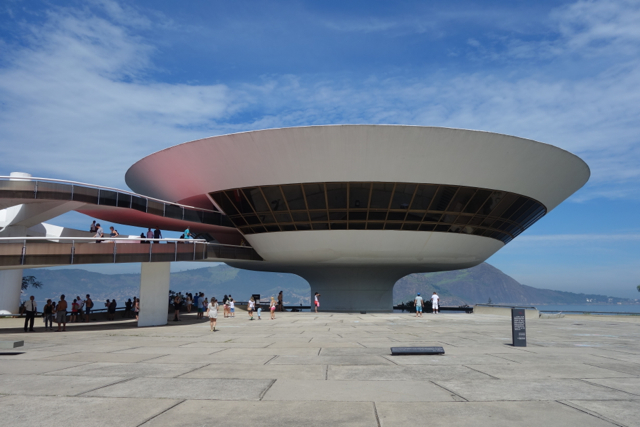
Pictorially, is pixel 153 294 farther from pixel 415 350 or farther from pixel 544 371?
pixel 544 371

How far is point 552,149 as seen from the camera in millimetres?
30266

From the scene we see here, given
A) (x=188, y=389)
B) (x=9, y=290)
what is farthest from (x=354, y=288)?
(x=188, y=389)

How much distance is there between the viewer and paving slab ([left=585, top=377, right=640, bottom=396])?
7250mm

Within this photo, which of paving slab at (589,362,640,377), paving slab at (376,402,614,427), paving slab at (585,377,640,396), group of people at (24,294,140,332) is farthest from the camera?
group of people at (24,294,140,332)

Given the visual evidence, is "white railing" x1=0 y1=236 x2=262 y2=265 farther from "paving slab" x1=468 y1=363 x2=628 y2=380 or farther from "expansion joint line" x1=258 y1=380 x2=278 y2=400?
"paving slab" x1=468 y1=363 x2=628 y2=380

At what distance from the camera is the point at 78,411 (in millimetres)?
5895

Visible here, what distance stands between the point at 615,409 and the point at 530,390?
4.28 ft

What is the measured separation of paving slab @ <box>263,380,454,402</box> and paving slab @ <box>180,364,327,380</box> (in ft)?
1.78

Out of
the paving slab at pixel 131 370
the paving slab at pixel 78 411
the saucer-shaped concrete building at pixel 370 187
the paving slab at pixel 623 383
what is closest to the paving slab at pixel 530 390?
the paving slab at pixel 623 383

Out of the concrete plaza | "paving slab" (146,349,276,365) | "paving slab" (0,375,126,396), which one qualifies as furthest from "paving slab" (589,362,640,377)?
"paving slab" (0,375,126,396)

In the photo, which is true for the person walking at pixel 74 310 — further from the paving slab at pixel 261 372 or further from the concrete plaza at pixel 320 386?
the paving slab at pixel 261 372

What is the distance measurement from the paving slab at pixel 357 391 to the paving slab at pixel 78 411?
5.45ft

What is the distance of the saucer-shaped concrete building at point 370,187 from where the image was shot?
28328 millimetres

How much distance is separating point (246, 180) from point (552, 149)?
2013 cm
